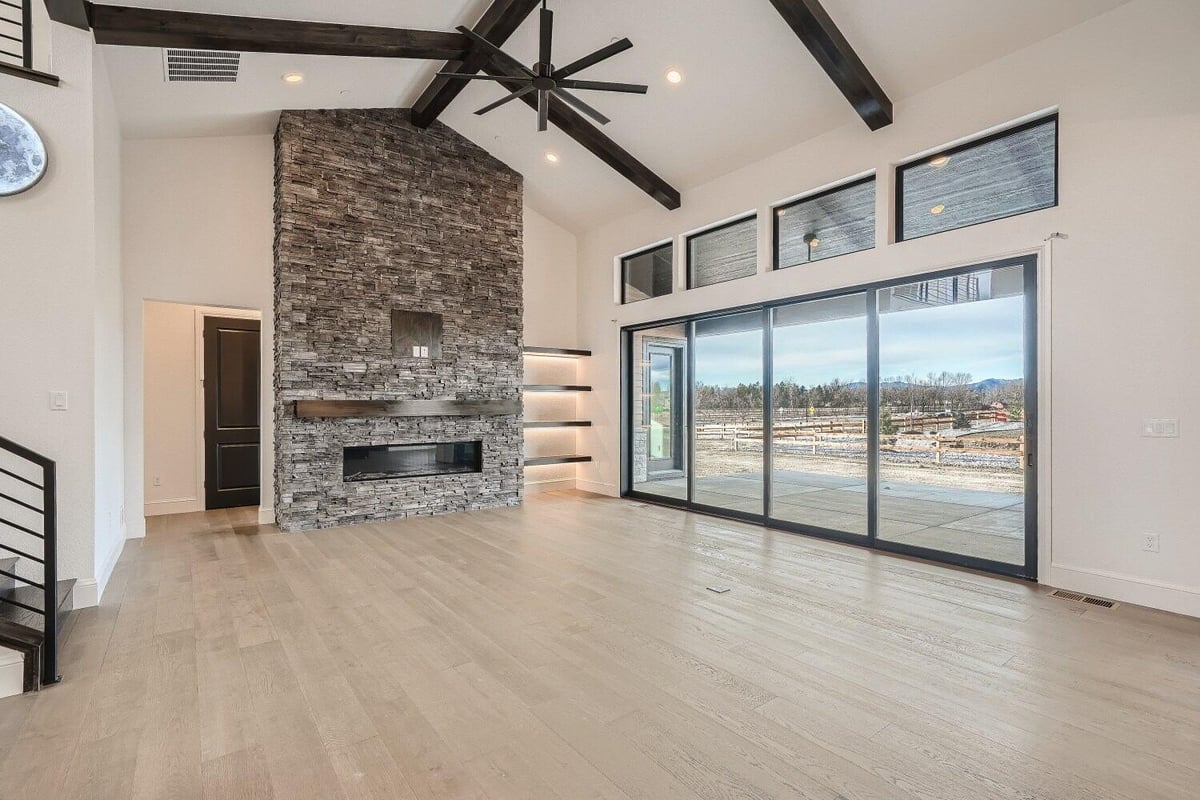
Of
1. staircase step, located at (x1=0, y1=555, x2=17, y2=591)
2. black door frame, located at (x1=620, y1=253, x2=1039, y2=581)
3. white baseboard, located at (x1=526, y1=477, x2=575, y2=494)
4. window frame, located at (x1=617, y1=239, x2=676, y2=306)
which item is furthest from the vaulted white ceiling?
white baseboard, located at (x1=526, y1=477, x2=575, y2=494)

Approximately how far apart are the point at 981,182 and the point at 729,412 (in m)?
3.13

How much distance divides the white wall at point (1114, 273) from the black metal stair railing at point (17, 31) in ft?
20.6

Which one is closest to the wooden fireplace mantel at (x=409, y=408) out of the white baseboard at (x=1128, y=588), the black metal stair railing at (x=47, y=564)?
the black metal stair railing at (x=47, y=564)

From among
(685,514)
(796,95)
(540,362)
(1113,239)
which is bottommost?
(685,514)

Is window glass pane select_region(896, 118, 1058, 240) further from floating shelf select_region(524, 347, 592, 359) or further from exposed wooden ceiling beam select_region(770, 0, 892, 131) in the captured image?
floating shelf select_region(524, 347, 592, 359)

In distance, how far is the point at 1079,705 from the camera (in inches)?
96.7

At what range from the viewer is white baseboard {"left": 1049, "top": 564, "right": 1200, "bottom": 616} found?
3.52 metres

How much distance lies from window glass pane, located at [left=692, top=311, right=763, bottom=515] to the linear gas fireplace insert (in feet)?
9.02

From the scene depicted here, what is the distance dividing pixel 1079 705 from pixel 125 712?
13.2ft

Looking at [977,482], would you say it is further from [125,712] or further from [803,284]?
[125,712]

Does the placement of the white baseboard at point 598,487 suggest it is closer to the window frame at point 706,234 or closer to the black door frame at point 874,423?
the black door frame at point 874,423

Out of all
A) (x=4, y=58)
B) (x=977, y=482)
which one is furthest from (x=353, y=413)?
(x=977, y=482)

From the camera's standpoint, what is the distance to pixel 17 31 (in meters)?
3.59

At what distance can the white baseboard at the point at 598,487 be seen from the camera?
802 centimetres
